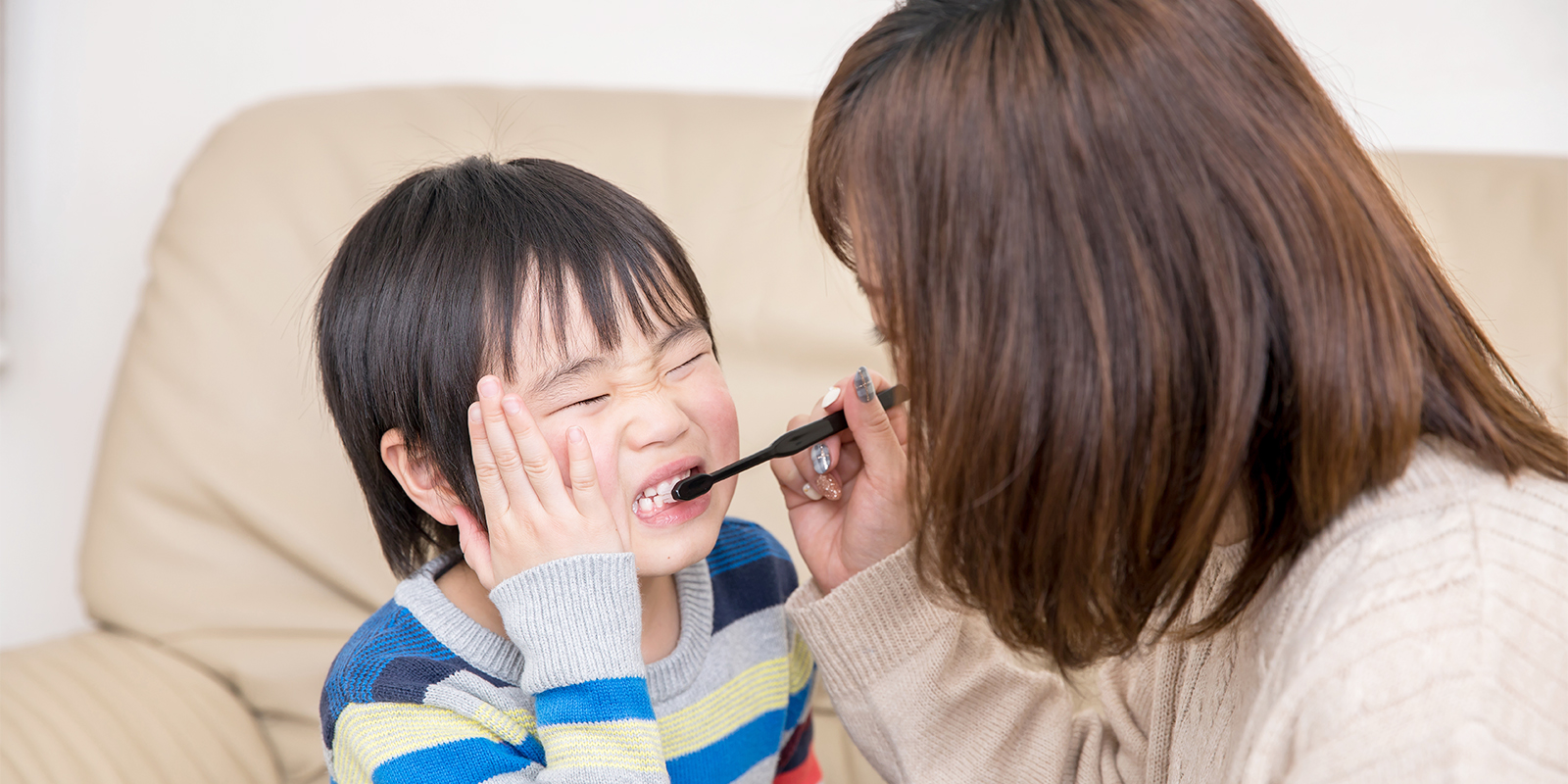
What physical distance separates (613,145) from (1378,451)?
1072 mm

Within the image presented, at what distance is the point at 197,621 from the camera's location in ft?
4.00

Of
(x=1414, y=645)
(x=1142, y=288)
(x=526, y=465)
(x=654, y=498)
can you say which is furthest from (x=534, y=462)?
(x=1414, y=645)

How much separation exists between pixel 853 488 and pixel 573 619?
303mm

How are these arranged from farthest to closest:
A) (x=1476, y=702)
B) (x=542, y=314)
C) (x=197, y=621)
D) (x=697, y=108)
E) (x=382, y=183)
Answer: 1. (x=697, y=108)
2. (x=382, y=183)
3. (x=197, y=621)
4. (x=542, y=314)
5. (x=1476, y=702)

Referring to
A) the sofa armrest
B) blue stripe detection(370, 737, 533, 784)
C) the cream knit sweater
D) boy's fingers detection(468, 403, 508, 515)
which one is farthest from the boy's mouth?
the sofa armrest

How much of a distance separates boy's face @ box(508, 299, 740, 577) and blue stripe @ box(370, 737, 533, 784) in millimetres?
177

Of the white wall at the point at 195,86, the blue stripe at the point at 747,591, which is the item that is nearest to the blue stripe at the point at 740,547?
the blue stripe at the point at 747,591

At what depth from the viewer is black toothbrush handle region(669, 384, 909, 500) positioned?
2.72 feet

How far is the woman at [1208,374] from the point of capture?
562mm

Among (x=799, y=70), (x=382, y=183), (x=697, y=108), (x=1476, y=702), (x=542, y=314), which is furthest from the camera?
(x=799, y=70)

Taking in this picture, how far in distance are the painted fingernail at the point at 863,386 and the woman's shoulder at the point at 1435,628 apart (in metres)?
0.37

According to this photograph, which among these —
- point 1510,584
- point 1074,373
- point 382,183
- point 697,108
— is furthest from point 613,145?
point 1510,584

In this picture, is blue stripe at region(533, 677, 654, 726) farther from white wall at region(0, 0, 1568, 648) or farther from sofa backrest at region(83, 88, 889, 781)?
white wall at region(0, 0, 1568, 648)

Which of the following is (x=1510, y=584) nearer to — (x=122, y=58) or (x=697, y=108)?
(x=697, y=108)
